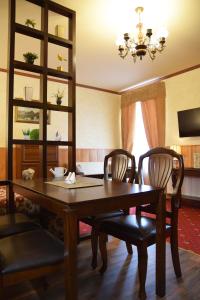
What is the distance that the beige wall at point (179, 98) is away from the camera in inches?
174

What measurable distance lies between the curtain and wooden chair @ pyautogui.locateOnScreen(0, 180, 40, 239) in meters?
3.81

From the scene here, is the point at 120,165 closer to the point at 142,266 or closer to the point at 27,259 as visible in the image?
the point at 142,266

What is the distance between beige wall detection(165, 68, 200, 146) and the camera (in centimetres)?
441

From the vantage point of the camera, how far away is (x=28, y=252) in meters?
1.17

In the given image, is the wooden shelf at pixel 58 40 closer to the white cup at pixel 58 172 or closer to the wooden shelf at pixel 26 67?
the wooden shelf at pixel 26 67

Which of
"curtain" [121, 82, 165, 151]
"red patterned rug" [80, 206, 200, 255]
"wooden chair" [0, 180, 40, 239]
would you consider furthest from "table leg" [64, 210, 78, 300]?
"curtain" [121, 82, 165, 151]

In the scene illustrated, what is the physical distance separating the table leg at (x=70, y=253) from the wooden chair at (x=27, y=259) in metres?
0.09

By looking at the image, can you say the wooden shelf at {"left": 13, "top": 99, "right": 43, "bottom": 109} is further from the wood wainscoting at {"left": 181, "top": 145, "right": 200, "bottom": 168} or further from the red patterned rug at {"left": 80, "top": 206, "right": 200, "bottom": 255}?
the wood wainscoting at {"left": 181, "top": 145, "right": 200, "bottom": 168}

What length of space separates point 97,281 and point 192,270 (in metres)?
0.79

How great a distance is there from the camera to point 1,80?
14.6 feet

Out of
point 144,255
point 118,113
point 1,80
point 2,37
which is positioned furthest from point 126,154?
point 118,113

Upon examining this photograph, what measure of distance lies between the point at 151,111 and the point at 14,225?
4269 mm

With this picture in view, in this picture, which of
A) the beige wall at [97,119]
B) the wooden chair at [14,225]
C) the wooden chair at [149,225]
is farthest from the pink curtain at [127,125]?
the wooden chair at [14,225]

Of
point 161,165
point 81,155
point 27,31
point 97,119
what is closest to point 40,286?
point 161,165
